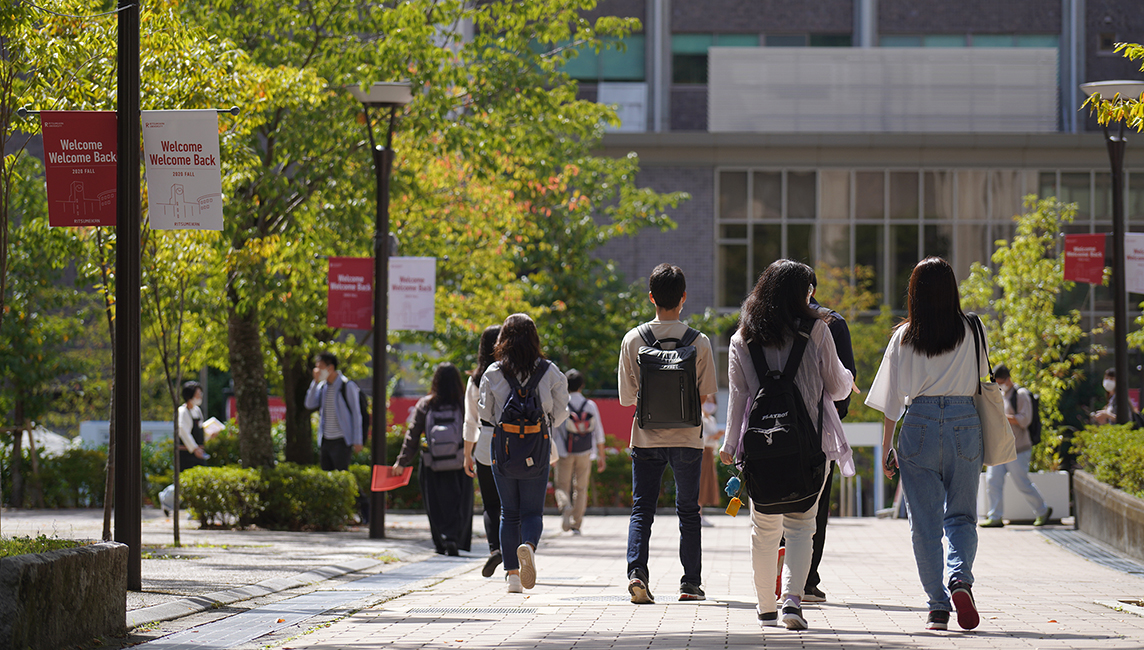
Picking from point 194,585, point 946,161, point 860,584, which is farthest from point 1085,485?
point 946,161

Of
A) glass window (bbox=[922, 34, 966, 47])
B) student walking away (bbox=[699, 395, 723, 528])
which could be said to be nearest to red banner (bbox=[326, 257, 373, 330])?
student walking away (bbox=[699, 395, 723, 528])

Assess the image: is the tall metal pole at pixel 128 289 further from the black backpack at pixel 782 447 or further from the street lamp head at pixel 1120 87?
the street lamp head at pixel 1120 87

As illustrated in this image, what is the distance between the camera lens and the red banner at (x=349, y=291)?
585 inches

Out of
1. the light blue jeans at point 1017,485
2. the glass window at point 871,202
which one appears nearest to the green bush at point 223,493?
the light blue jeans at point 1017,485

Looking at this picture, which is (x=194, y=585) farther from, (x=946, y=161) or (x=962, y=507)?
(x=946, y=161)

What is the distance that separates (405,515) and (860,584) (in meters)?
10.7

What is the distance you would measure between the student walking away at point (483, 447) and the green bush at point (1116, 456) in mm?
6149

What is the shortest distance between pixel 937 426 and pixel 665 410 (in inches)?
61.3

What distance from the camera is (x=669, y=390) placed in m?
7.62

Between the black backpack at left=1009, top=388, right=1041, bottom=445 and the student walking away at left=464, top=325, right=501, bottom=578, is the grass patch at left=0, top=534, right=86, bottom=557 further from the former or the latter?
the black backpack at left=1009, top=388, right=1041, bottom=445

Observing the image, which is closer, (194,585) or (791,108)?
(194,585)

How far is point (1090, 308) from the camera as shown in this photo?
35.4 meters

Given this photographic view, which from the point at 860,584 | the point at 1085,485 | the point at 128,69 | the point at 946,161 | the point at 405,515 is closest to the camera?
the point at 128,69

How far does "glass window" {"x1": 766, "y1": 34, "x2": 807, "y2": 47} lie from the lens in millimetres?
38031
